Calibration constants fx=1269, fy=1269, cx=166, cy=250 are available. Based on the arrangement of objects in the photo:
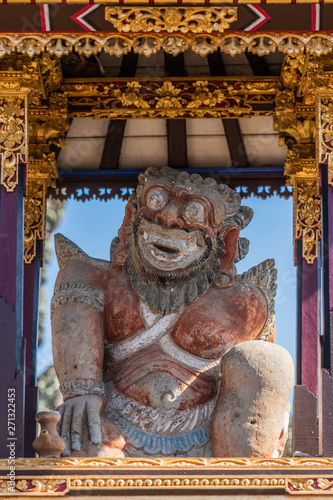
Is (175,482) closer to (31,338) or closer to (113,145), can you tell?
(31,338)

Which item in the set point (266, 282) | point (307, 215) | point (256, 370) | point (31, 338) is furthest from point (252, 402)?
point (307, 215)

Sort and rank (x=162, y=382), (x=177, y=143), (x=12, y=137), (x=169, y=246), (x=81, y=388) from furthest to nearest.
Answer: (x=177, y=143) → (x=169, y=246) → (x=162, y=382) → (x=81, y=388) → (x=12, y=137)

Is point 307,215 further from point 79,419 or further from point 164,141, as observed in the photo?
point 79,419

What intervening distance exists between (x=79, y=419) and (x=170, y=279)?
5.37ft

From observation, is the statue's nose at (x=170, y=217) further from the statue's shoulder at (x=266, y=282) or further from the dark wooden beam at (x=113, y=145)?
the dark wooden beam at (x=113, y=145)

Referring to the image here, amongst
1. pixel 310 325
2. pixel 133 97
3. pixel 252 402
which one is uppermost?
pixel 133 97

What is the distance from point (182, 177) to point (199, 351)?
5.46 ft

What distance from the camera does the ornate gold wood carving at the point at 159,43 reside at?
10.6m

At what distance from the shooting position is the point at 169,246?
11.5 metres

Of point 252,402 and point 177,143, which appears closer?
point 252,402

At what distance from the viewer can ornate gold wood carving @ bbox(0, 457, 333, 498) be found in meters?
9.83

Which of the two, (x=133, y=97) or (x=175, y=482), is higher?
(x=133, y=97)

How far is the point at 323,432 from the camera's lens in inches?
401

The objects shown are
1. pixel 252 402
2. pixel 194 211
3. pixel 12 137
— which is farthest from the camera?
pixel 194 211
